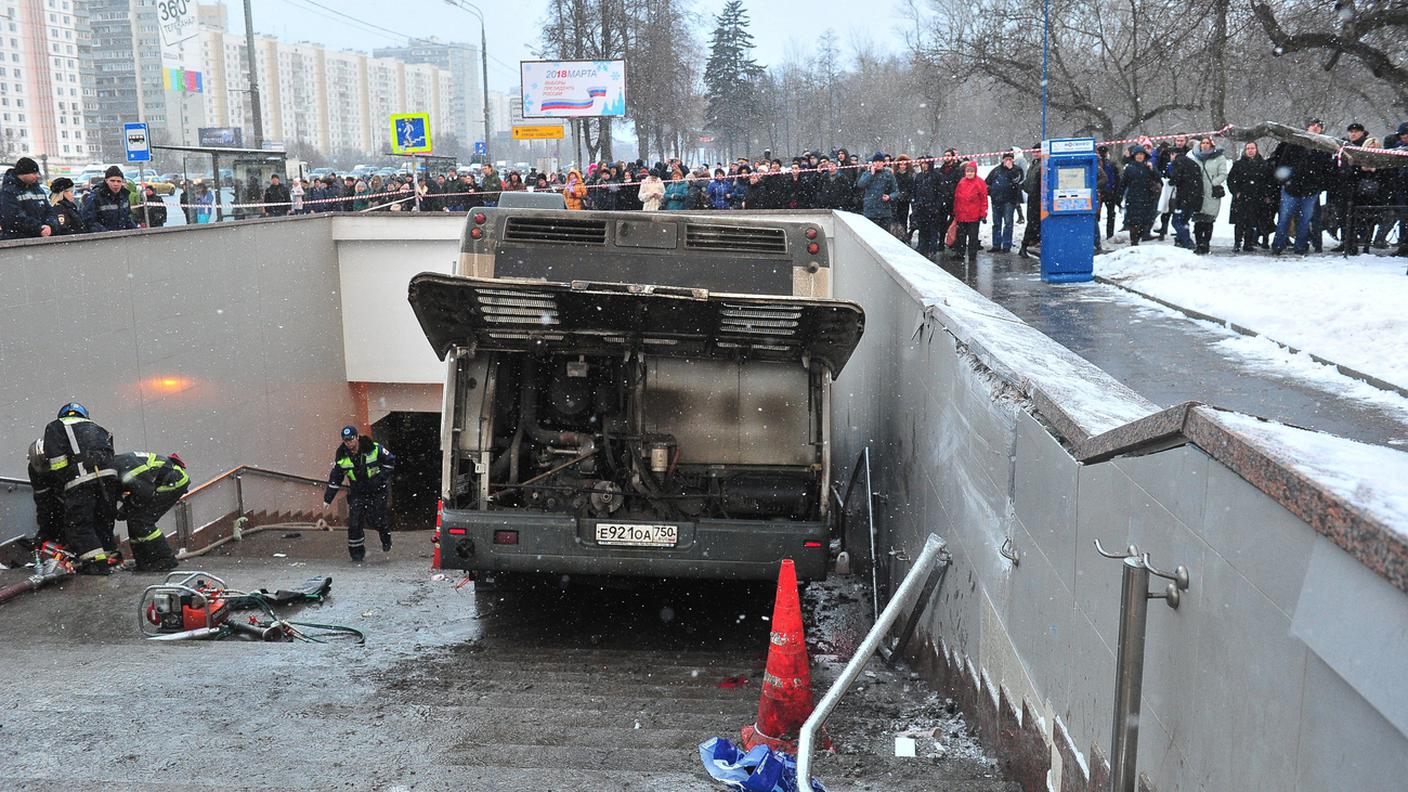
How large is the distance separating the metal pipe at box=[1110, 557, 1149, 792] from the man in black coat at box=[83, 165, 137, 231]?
50.3 ft

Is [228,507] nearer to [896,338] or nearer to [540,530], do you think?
[540,530]

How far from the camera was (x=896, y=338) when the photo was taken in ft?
30.3

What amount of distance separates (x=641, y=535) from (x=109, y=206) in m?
10.8

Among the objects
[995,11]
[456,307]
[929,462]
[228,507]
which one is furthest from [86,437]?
[995,11]

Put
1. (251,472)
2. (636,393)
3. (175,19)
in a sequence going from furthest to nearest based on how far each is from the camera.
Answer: (175,19)
(251,472)
(636,393)

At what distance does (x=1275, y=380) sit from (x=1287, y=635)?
787 cm

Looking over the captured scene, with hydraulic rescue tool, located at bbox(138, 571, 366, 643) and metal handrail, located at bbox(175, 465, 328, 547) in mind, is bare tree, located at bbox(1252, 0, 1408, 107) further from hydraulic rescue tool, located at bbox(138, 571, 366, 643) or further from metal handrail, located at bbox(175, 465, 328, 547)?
hydraulic rescue tool, located at bbox(138, 571, 366, 643)

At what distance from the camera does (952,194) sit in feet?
69.5

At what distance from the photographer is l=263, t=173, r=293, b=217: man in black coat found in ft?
71.4

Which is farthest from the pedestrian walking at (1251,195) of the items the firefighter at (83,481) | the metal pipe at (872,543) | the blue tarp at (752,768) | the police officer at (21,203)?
the police officer at (21,203)

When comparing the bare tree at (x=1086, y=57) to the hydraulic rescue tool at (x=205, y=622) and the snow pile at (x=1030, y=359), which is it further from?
the hydraulic rescue tool at (x=205, y=622)

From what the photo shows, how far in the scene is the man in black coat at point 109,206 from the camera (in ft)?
51.2

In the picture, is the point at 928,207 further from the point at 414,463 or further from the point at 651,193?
the point at 414,463

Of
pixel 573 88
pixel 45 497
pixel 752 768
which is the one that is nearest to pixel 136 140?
pixel 573 88
